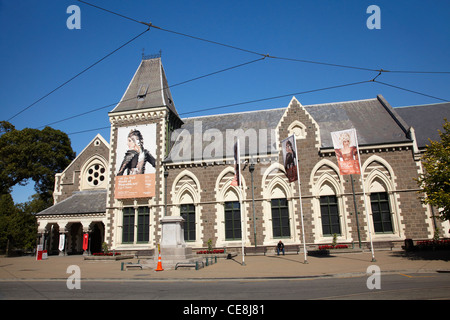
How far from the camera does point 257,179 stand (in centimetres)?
2669

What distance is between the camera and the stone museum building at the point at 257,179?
24500 mm

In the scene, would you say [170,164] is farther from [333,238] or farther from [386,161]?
[386,161]

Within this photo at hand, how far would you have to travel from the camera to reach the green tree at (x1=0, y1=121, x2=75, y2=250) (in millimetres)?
36312

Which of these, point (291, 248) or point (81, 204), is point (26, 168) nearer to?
point (81, 204)

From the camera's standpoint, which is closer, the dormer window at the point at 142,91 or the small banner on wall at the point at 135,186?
the small banner on wall at the point at 135,186

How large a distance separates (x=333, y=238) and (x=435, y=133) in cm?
1331

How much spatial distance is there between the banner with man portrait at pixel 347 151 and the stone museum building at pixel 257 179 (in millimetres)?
3599

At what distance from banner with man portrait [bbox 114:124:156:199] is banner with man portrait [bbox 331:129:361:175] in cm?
1618

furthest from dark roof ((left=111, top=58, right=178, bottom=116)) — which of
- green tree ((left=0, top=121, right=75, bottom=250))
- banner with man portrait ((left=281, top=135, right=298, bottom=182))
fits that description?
green tree ((left=0, top=121, right=75, bottom=250))

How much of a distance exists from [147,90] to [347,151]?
21.0 meters

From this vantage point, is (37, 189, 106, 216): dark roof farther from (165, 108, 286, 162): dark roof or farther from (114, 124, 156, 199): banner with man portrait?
(165, 108, 286, 162): dark roof

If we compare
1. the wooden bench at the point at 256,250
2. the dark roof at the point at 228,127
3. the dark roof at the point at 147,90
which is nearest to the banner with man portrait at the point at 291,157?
the dark roof at the point at 228,127

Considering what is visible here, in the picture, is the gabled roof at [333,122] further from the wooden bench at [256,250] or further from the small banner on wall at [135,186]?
the wooden bench at [256,250]
